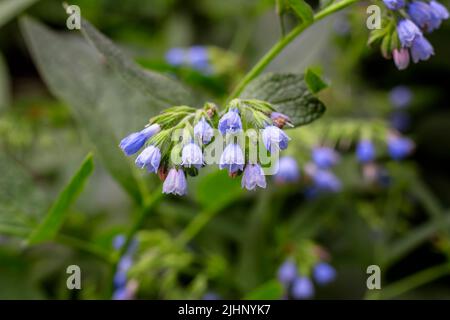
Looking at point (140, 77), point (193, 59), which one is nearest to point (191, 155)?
point (140, 77)

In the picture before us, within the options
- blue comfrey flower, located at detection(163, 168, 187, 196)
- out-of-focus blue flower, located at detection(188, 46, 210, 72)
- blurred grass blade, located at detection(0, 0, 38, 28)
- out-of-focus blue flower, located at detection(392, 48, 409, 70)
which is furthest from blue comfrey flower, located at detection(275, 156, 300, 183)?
blurred grass blade, located at detection(0, 0, 38, 28)

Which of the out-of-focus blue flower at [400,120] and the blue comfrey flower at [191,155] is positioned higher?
the out-of-focus blue flower at [400,120]

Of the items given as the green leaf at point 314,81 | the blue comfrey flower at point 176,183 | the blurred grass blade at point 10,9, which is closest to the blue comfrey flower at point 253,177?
the blue comfrey flower at point 176,183

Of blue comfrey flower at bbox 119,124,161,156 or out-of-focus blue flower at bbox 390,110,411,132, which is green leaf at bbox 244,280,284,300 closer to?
blue comfrey flower at bbox 119,124,161,156

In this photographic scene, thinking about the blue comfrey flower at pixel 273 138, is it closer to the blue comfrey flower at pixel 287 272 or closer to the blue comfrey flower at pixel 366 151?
the blue comfrey flower at pixel 287 272

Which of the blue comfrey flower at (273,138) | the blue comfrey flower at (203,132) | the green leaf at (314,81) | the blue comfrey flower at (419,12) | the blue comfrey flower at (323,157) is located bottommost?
the blue comfrey flower at (273,138)

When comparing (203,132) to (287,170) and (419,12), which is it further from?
(287,170)

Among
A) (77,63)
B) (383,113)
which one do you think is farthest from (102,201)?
(383,113)
